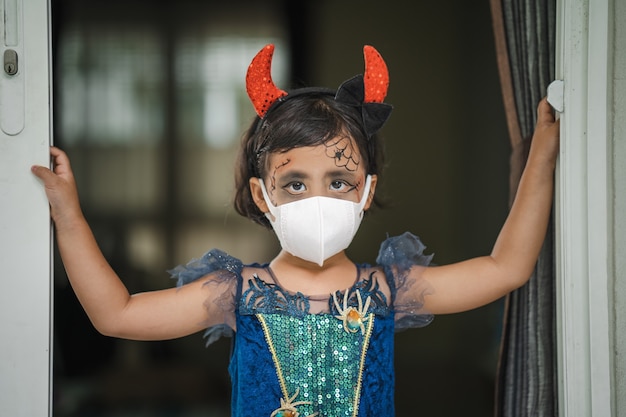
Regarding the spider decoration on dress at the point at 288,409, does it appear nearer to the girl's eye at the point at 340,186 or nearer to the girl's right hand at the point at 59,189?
the girl's eye at the point at 340,186

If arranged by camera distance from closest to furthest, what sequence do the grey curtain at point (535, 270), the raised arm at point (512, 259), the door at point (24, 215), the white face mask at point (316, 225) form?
the door at point (24, 215) < the white face mask at point (316, 225) < the raised arm at point (512, 259) < the grey curtain at point (535, 270)

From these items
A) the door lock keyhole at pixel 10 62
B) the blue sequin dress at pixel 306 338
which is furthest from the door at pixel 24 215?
the blue sequin dress at pixel 306 338

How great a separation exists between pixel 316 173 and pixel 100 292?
2.00 feet

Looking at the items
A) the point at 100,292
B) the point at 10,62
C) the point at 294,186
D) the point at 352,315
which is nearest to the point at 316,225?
the point at 294,186

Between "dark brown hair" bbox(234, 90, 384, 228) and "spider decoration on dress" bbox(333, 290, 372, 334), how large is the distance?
0.35 meters

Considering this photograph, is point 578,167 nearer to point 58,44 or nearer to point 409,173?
point 409,173

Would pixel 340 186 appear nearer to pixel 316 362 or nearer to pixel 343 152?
pixel 343 152

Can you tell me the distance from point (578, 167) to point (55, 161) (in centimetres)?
129

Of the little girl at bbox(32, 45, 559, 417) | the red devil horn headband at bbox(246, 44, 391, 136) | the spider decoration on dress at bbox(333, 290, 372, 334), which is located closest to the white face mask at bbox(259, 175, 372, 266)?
the little girl at bbox(32, 45, 559, 417)

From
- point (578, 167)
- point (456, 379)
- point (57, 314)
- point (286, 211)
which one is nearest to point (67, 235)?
point (286, 211)

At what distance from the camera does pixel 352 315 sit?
6.08ft

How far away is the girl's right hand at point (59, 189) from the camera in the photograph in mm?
1698

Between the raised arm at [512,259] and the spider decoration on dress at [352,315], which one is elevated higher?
the raised arm at [512,259]

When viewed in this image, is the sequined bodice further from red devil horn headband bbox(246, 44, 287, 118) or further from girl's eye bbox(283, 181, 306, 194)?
red devil horn headband bbox(246, 44, 287, 118)
